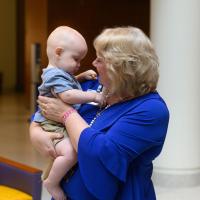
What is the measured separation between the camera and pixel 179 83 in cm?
593

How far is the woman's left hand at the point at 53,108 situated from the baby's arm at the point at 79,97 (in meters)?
0.02

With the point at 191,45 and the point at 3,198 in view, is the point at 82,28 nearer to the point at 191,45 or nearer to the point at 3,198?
the point at 191,45

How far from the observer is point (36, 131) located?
7.66 ft

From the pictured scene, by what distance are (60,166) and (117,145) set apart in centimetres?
34

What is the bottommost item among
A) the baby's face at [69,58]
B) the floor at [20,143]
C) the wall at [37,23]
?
the floor at [20,143]

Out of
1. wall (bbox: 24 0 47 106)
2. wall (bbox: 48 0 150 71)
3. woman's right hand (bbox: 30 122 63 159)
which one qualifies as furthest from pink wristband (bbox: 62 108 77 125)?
wall (bbox: 48 0 150 71)

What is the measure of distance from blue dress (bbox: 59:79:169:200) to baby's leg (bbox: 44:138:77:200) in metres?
0.10

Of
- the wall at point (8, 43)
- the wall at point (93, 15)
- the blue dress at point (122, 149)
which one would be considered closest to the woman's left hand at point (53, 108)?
the blue dress at point (122, 149)

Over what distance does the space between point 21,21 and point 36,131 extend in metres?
15.5

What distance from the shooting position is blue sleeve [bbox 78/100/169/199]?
1.99 m

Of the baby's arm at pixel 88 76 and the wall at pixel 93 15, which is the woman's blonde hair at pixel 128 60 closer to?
the baby's arm at pixel 88 76

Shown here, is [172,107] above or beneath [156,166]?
above

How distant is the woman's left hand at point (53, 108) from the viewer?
7.24 feet

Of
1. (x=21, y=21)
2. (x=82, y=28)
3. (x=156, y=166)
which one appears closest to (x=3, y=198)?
(x=156, y=166)
